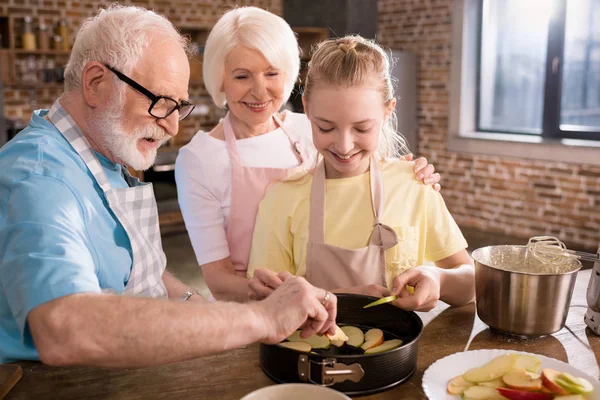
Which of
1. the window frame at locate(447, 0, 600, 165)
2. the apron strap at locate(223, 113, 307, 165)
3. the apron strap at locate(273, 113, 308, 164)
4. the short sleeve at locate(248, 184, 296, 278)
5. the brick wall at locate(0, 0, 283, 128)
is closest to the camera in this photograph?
the short sleeve at locate(248, 184, 296, 278)

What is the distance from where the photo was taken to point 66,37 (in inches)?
238

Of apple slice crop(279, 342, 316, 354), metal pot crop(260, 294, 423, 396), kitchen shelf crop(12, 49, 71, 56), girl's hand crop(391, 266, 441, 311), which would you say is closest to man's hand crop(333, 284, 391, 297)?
girl's hand crop(391, 266, 441, 311)

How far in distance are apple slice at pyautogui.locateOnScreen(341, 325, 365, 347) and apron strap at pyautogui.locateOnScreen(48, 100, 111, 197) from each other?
631 millimetres

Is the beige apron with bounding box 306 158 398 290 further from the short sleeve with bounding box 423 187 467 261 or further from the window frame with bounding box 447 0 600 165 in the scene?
the window frame with bounding box 447 0 600 165

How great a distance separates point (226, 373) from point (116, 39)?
79 centimetres

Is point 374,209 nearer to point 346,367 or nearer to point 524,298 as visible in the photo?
point 524,298

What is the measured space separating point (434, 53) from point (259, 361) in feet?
18.8

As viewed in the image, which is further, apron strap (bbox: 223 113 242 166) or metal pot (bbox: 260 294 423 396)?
apron strap (bbox: 223 113 242 166)

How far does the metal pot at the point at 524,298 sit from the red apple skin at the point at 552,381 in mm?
241

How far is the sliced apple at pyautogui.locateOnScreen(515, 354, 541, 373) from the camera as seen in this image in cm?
111

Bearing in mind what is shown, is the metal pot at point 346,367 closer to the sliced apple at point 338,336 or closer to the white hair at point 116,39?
the sliced apple at point 338,336

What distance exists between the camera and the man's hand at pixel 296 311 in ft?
3.67

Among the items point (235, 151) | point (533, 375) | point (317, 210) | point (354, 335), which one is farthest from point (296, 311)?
point (235, 151)

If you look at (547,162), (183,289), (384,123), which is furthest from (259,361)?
(547,162)
